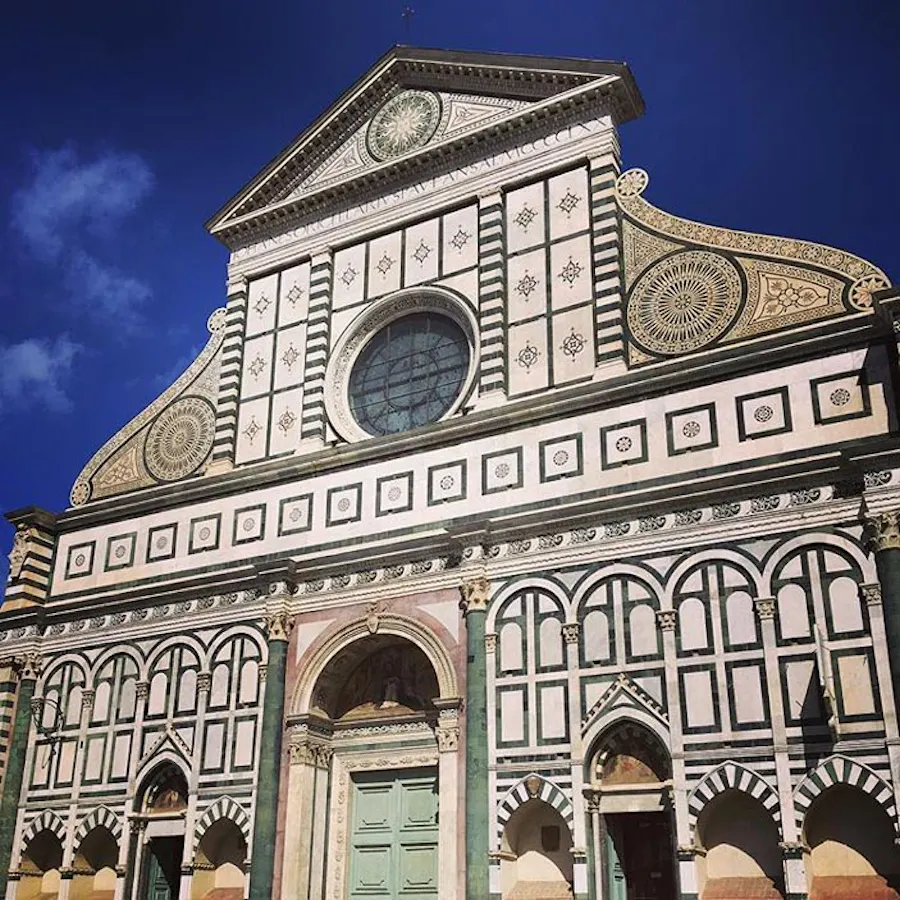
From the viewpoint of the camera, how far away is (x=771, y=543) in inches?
606

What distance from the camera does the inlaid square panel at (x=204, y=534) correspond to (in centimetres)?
2064

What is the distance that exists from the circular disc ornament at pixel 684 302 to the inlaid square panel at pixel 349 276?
18.3 feet

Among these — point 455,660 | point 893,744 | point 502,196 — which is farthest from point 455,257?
point 893,744

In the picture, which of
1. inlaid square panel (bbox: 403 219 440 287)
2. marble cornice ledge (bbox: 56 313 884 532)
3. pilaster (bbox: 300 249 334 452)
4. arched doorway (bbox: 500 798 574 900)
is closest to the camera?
arched doorway (bbox: 500 798 574 900)

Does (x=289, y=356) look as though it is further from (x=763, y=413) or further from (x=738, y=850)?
(x=738, y=850)

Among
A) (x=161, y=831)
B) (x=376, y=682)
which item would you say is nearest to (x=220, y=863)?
(x=161, y=831)

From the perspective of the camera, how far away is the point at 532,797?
15875mm

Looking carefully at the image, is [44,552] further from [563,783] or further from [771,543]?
[771,543]

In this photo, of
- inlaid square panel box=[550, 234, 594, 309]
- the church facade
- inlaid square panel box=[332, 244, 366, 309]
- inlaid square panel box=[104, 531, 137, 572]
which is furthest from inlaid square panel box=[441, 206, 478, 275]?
inlaid square panel box=[104, 531, 137, 572]

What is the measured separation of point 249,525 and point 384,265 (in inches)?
207

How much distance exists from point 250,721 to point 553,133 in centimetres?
1097

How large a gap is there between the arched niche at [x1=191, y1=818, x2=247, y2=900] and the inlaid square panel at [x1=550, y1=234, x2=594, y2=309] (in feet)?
32.2

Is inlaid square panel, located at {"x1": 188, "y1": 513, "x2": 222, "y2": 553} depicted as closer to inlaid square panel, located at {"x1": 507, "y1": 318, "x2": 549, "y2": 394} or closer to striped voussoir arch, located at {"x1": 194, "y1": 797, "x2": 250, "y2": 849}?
striped voussoir arch, located at {"x1": 194, "y1": 797, "x2": 250, "y2": 849}

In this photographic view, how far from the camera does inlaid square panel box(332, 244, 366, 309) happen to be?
21.6 metres
